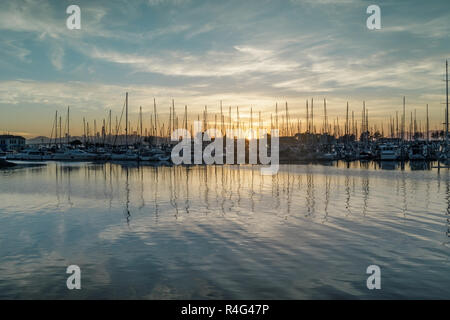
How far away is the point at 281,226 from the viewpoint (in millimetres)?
20469

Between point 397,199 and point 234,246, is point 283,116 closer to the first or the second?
point 397,199

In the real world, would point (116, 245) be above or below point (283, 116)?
below

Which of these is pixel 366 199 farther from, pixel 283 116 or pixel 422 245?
pixel 283 116

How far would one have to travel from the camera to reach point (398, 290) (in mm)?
11289

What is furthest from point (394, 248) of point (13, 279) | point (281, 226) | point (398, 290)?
point (13, 279)

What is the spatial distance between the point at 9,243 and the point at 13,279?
5.57 m

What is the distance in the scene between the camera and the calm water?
11.5 metres

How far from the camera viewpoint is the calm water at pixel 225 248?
1152 centimetres

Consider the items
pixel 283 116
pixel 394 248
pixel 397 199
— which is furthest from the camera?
pixel 283 116

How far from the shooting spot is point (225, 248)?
16062mm

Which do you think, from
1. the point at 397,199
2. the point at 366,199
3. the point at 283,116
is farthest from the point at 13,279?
the point at 283,116
